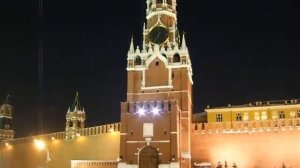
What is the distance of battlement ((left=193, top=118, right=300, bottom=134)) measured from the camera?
42.9 meters

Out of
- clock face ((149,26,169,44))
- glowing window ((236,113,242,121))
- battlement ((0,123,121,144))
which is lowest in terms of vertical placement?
battlement ((0,123,121,144))

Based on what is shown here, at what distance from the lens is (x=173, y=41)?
46344 mm

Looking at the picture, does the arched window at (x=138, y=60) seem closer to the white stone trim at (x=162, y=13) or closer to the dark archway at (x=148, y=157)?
the white stone trim at (x=162, y=13)

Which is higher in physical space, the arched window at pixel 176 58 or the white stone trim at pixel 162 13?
the white stone trim at pixel 162 13

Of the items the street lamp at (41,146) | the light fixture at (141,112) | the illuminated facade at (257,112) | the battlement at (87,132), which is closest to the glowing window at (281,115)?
the illuminated facade at (257,112)

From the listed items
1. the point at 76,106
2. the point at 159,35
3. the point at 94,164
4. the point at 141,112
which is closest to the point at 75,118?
the point at 76,106

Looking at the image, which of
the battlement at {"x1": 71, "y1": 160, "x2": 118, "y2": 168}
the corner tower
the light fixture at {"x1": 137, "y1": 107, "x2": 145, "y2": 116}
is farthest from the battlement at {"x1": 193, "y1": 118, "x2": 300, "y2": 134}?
the battlement at {"x1": 71, "y1": 160, "x2": 118, "y2": 168}

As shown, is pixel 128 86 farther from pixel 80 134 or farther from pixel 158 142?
pixel 80 134

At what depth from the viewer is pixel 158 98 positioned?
43938 millimetres

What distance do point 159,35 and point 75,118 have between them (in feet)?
68.2

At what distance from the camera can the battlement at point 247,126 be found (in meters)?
42.9

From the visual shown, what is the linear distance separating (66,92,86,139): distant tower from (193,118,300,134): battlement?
1988 centimetres

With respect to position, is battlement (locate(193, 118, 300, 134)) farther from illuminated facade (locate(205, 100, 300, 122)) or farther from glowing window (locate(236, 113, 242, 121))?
glowing window (locate(236, 113, 242, 121))

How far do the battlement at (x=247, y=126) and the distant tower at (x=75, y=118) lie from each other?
19.9 metres
